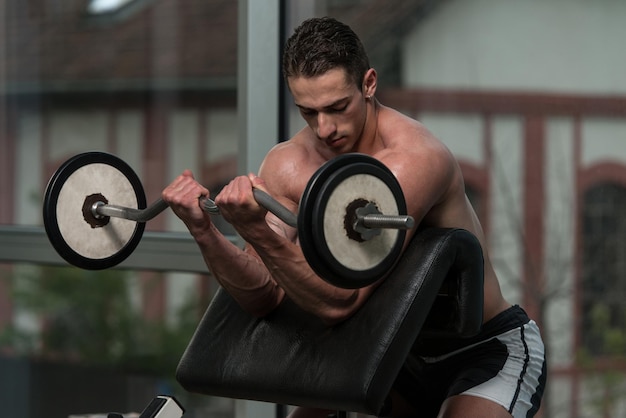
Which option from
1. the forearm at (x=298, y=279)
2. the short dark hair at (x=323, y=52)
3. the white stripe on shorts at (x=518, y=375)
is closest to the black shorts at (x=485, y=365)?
the white stripe on shorts at (x=518, y=375)

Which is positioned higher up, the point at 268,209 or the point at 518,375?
the point at 268,209

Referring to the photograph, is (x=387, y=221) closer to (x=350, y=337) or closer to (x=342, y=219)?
(x=342, y=219)

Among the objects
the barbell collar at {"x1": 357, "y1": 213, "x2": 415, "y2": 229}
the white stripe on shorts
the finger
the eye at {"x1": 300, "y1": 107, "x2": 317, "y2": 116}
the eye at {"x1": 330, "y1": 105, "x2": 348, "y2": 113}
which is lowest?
the white stripe on shorts

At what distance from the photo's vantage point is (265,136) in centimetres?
284

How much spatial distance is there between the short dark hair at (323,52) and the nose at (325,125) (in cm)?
8

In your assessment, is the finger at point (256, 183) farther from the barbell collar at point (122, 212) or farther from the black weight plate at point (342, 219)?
the barbell collar at point (122, 212)

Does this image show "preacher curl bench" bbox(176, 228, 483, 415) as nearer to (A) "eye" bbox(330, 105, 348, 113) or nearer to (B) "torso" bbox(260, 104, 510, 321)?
(B) "torso" bbox(260, 104, 510, 321)

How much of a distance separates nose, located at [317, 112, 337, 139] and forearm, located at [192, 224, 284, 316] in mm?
248

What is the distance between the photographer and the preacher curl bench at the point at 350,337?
1.67m

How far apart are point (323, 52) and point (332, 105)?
91mm

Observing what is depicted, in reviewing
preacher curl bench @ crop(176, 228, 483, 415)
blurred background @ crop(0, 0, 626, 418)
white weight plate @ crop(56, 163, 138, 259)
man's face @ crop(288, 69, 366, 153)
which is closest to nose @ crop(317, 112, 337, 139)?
man's face @ crop(288, 69, 366, 153)

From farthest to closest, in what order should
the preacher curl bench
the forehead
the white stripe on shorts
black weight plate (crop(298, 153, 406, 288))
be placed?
the white stripe on shorts < the forehead < the preacher curl bench < black weight plate (crop(298, 153, 406, 288))

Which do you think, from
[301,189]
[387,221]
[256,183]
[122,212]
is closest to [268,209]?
[256,183]

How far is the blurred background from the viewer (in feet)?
8.38
